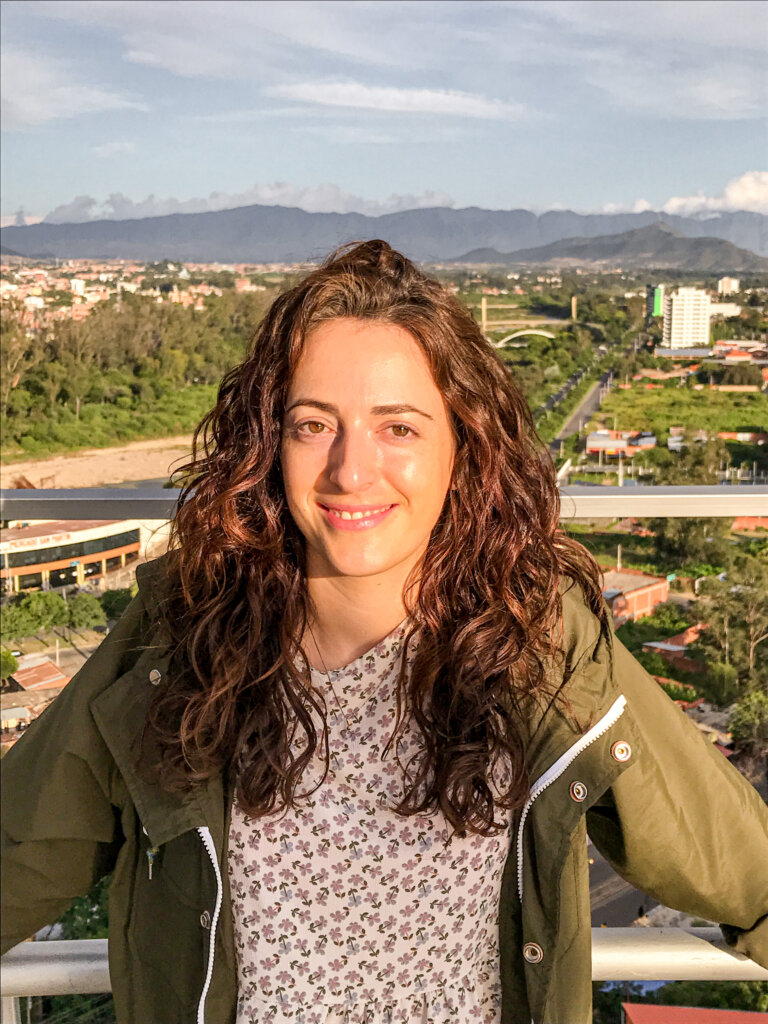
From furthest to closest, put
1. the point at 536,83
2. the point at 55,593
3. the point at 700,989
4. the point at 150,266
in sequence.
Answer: the point at 536,83
the point at 150,266
the point at 55,593
the point at 700,989

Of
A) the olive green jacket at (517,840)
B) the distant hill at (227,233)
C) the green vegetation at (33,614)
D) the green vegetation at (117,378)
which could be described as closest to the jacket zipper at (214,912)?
the olive green jacket at (517,840)

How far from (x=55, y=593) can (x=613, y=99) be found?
3401cm

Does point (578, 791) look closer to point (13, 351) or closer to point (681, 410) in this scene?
point (681, 410)

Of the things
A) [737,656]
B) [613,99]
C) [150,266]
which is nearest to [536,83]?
[613,99]

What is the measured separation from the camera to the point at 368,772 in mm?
938

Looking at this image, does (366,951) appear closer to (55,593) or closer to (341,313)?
(341,313)

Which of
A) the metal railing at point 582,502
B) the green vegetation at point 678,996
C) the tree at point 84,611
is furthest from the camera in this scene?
the tree at point 84,611

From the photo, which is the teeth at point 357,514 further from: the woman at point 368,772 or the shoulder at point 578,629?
the shoulder at point 578,629

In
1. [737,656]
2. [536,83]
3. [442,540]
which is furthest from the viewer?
[536,83]

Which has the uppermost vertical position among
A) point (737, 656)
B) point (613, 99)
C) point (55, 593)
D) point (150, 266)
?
point (613, 99)

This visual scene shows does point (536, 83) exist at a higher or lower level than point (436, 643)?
higher

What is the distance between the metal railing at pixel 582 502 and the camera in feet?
5.63

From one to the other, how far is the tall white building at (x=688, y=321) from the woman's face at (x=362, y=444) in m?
4.38

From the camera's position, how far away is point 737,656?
104 inches
